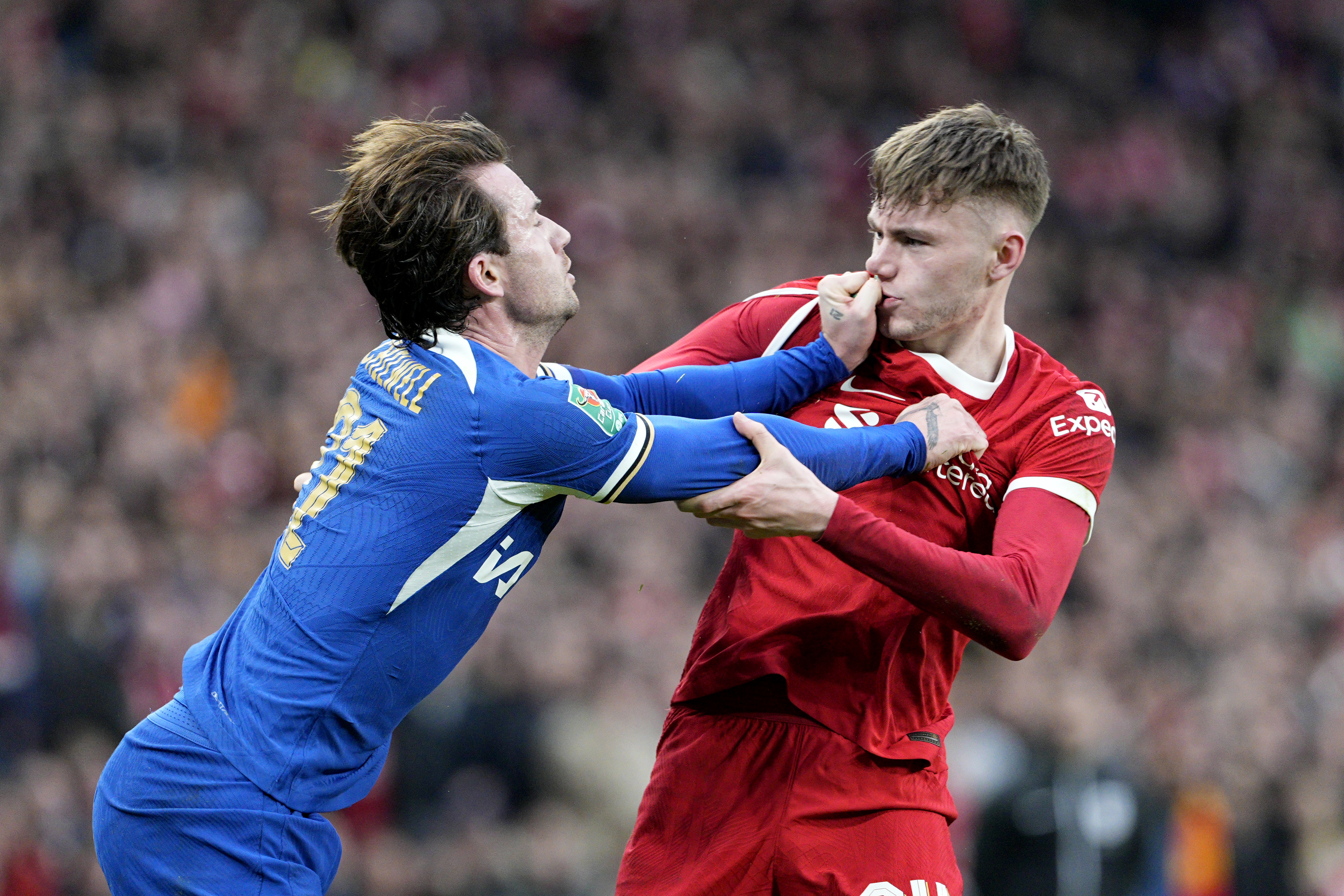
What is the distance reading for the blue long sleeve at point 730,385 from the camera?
11.7ft

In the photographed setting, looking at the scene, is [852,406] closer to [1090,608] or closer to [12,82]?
[1090,608]

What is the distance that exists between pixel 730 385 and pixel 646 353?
6.39 metres

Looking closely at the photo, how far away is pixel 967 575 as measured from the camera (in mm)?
3113

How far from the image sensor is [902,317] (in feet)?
11.6

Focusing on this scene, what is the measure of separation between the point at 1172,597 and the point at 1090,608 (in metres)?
0.63

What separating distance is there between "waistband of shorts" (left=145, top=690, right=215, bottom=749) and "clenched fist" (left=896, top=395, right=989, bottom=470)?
166 cm

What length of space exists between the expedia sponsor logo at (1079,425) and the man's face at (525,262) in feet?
3.84

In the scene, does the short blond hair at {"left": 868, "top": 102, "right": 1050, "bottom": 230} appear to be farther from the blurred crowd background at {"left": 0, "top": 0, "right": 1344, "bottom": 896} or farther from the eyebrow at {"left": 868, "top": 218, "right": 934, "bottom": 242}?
the blurred crowd background at {"left": 0, "top": 0, "right": 1344, "bottom": 896}

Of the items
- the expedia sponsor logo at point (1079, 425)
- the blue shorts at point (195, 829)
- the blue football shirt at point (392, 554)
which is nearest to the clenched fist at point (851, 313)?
the expedia sponsor logo at point (1079, 425)

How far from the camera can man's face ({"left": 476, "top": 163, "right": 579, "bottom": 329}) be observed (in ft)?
10.6

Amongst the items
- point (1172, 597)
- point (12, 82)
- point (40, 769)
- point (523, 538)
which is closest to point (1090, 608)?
point (1172, 597)

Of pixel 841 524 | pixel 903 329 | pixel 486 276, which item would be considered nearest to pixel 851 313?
pixel 903 329

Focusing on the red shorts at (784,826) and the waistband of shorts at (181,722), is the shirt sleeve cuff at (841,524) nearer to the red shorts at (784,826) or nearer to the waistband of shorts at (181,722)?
the red shorts at (784,826)

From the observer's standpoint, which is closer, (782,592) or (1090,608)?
(782,592)
